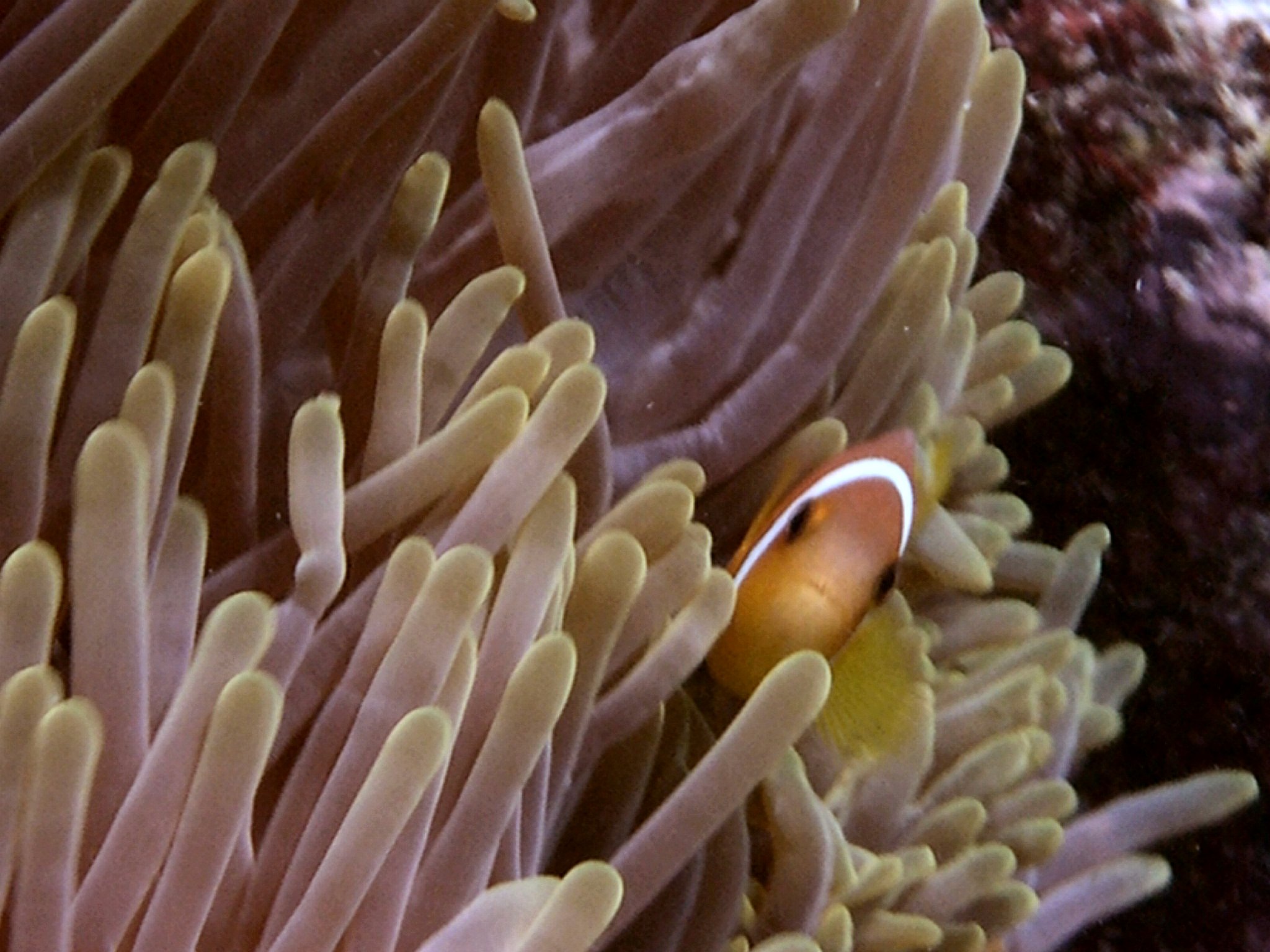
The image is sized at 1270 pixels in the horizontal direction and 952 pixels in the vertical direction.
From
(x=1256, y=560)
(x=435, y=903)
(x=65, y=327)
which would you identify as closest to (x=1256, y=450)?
(x=1256, y=560)

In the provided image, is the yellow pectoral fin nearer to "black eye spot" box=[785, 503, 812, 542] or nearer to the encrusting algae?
the encrusting algae

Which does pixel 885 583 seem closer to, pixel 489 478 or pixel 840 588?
pixel 840 588

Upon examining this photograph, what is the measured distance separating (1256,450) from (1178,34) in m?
0.55

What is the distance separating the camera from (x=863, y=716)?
1.10m

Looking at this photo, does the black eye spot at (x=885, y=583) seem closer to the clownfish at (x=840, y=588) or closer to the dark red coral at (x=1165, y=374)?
the clownfish at (x=840, y=588)

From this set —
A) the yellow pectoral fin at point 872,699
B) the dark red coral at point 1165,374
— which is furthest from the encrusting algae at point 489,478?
the dark red coral at point 1165,374

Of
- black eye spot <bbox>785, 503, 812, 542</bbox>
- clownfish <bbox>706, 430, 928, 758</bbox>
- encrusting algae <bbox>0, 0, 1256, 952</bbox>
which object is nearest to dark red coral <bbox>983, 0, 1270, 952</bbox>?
encrusting algae <bbox>0, 0, 1256, 952</bbox>

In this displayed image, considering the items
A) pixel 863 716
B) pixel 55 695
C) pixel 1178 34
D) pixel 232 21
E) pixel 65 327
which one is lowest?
pixel 863 716

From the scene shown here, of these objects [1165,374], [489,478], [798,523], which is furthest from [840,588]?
[1165,374]

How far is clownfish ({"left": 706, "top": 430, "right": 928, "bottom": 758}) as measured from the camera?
100 centimetres

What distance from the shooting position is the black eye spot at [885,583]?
1072 millimetres

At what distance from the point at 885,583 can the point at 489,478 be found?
423mm

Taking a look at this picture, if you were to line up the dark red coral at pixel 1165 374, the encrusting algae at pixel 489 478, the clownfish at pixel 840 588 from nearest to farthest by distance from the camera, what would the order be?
the encrusting algae at pixel 489 478 < the clownfish at pixel 840 588 < the dark red coral at pixel 1165 374

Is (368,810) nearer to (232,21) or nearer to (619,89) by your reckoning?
(232,21)
